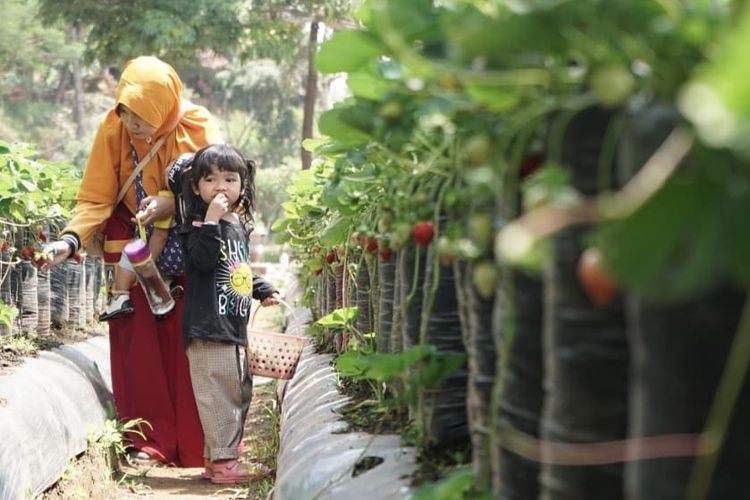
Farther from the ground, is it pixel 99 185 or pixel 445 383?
pixel 99 185

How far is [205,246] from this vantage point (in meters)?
5.43

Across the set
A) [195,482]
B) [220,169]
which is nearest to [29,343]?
[195,482]

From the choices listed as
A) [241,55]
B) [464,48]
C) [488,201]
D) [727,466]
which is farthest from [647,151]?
[241,55]

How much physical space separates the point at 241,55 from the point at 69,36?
18074mm

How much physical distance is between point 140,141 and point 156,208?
43 centimetres

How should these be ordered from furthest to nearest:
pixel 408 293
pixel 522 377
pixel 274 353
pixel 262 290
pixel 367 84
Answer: pixel 262 290 < pixel 274 353 < pixel 408 293 < pixel 367 84 < pixel 522 377

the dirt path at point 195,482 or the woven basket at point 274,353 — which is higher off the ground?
the woven basket at point 274,353

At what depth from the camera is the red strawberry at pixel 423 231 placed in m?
2.33

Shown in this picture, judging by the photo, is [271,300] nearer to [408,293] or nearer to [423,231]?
[408,293]

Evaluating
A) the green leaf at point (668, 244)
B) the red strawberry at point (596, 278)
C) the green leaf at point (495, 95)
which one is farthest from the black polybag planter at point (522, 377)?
the green leaf at point (668, 244)

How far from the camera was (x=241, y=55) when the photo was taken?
19.6m

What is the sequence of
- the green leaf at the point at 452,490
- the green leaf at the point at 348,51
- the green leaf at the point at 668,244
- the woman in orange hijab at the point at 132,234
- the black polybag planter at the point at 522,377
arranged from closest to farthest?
the green leaf at the point at 668,244
the black polybag planter at the point at 522,377
the green leaf at the point at 452,490
the green leaf at the point at 348,51
the woman in orange hijab at the point at 132,234

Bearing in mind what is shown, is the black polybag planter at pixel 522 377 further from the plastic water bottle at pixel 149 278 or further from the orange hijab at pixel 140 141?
the orange hijab at pixel 140 141

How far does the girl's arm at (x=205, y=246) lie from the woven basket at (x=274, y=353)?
15.6 inches
